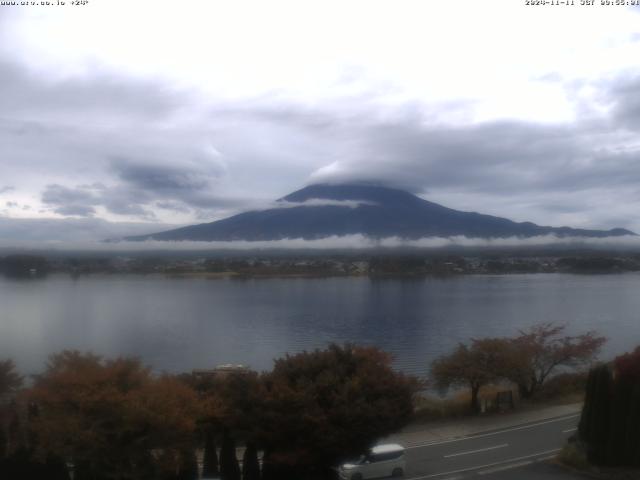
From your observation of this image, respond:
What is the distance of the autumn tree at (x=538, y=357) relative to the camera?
15281mm

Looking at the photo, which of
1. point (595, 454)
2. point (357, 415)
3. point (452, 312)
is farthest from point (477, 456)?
point (452, 312)

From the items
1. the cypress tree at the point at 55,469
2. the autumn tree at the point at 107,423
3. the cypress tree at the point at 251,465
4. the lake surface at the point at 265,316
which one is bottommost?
the lake surface at the point at 265,316

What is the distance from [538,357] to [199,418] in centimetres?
1127

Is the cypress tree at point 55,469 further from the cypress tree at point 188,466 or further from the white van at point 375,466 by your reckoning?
the white van at point 375,466

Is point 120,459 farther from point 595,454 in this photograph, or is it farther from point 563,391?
point 563,391

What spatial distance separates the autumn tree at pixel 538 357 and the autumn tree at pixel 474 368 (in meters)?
0.23

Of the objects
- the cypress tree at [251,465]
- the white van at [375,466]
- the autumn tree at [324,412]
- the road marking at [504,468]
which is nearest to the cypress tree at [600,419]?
the road marking at [504,468]

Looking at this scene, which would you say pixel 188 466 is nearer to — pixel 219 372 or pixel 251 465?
pixel 251 465

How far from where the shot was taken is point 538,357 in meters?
16.9

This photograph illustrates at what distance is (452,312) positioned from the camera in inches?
1585

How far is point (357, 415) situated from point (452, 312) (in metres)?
32.6

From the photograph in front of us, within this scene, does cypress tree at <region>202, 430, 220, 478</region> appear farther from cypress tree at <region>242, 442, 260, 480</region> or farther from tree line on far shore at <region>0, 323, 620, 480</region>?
cypress tree at <region>242, 442, 260, 480</region>

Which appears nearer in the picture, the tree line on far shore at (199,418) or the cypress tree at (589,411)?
the tree line on far shore at (199,418)

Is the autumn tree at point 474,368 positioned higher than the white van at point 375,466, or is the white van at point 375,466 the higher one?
the autumn tree at point 474,368
